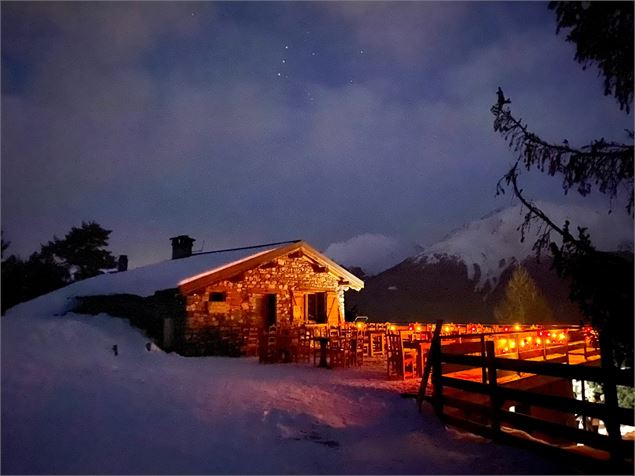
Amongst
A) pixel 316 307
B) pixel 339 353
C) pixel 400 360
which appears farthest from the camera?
pixel 316 307

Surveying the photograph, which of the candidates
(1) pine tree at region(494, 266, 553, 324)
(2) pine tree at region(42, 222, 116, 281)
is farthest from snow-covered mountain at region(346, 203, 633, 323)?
(2) pine tree at region(42, 222, 116, 281)

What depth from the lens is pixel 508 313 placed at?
27359mm

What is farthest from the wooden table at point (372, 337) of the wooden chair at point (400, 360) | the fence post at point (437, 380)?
the fence post at point (437, 380)

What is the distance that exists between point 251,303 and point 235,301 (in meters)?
0.71

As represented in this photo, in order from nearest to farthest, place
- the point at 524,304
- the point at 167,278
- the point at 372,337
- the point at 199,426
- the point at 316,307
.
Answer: the point at 199,426, the point at 372,337, the point at 167,278, the point at 316,307, the point at 524,304

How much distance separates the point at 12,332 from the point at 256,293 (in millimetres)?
9704

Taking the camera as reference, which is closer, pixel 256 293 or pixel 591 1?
pixel 591 1

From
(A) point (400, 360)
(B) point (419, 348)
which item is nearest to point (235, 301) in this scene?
(A) point (400, 360)

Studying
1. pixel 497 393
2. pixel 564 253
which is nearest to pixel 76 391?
pixel 497 393

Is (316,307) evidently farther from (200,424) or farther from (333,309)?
(200,424)

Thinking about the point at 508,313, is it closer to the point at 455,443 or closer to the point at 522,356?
the point at 522,356

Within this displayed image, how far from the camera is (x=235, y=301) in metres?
16.3

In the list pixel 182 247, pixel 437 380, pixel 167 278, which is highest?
pixel 182 247

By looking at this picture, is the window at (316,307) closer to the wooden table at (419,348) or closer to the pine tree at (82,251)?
the wooden table at (419,348)
